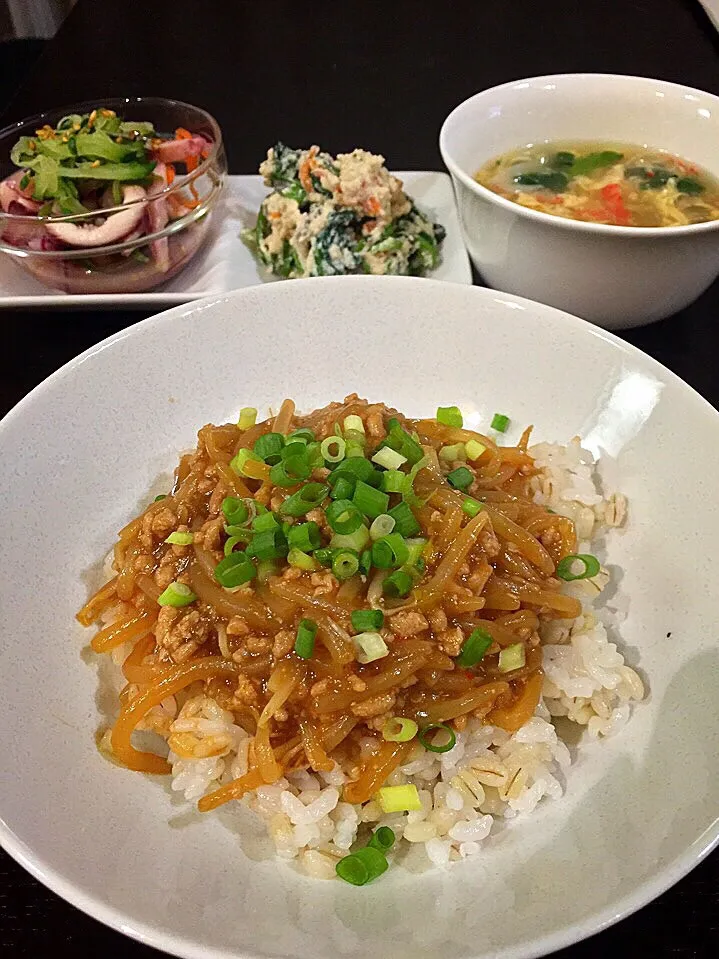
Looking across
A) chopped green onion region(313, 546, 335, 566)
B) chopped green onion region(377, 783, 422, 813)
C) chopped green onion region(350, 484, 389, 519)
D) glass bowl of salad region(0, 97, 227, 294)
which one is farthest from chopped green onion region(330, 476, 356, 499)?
glass bowl of salad region(0, 97, 227, 294)

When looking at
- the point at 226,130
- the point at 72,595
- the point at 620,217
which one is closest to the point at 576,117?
the point at 620,217

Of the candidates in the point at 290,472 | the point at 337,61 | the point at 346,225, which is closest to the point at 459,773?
the point at 290,472

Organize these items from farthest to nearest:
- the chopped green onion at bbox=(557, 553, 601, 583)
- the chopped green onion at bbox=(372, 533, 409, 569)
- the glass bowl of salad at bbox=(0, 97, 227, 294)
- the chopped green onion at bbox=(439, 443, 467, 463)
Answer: the glass bowl of salad at bbox=(0, 97, 227, 294)
the chopped green onion at bbox=(439, 443, 467, 463)
the chopped green onion at bbox=(557, 553, 601, 583)
the chopped green onion at bbox=(372, 533, 409, 569)

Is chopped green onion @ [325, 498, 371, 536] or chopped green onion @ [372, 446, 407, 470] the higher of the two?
chopped green onion @ [325, 498, 371, 536]

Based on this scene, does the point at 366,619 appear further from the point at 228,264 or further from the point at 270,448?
the point at 228,264

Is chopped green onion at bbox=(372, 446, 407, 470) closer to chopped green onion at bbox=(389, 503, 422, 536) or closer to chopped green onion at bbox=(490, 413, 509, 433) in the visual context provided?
chopped green onion at bbox=(389, 503, 422, 536)

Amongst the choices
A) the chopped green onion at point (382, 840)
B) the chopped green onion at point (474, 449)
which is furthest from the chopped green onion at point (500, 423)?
the chopped green onion at point (382, 840)

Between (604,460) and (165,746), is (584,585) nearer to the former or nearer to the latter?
(604,460)
